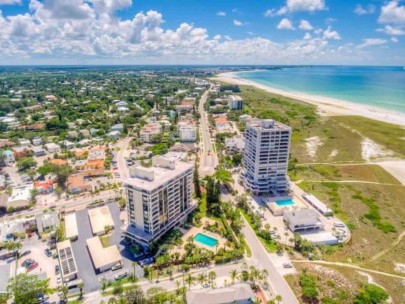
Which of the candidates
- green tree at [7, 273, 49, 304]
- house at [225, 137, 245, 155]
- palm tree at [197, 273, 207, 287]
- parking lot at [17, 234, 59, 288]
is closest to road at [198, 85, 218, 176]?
house at [225, 137, 245, 155]

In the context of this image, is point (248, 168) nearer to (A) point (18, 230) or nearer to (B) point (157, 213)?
(B) point (157, 213)

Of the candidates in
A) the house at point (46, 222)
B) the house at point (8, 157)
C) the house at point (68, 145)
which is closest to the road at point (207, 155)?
the house at point (46, 222)

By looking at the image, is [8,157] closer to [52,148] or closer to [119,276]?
[52,148]

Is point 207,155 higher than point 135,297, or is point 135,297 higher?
point 135,297

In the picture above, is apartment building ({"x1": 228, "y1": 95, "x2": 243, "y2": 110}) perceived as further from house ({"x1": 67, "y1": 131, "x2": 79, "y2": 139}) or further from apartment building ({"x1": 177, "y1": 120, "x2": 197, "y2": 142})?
house ({"x1": 67, "y1": 131, "x2": 79, "y2": 139})

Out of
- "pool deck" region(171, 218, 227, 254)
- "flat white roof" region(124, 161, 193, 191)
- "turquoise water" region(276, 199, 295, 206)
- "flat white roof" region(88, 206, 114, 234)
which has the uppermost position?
"flat white roof" region(124, 161, 193, 191)

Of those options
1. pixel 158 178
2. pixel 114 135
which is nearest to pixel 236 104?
pixel 114 135
